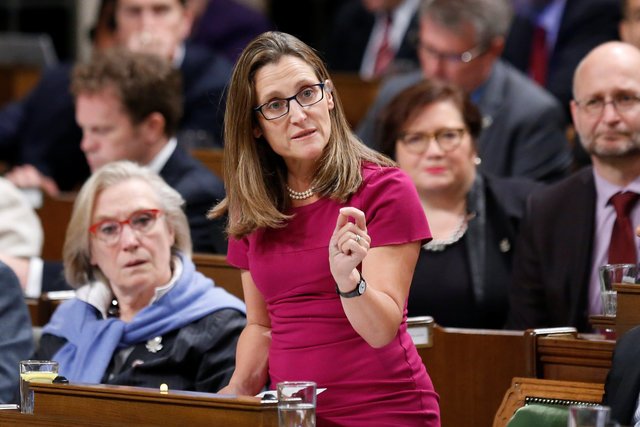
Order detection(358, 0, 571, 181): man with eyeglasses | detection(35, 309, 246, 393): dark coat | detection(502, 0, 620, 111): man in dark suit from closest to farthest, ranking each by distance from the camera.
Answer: detection(35, 309, 246, 393): dark coat, detection(358, 0, 571, 181): man with eyeglasses, detection(502, 0, 620, 111): man in dark suit

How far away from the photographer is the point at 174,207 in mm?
3629

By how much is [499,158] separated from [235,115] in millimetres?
2144

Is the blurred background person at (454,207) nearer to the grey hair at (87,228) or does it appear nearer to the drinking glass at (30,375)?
the grey hair at (87,228)

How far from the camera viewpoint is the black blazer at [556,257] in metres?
3.70

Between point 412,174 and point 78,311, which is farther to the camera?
point 412,174

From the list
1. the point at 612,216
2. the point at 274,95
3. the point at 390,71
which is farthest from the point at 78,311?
the point at 390,71

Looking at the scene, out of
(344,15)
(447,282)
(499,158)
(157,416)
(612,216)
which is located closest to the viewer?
(157,416)

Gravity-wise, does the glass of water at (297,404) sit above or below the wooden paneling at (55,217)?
below

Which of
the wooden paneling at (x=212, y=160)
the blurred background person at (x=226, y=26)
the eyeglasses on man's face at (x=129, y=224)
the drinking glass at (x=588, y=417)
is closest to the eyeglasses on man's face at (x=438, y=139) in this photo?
the eyeglasses on man's face at (x=129, y=224)

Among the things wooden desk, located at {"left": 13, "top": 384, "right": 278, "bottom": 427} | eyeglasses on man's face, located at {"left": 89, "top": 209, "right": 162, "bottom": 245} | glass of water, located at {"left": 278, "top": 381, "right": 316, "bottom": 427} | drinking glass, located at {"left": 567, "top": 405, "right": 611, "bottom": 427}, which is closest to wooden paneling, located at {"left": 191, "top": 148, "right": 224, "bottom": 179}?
eyeglasses on man's face, located at {"left": 89, "top": 209, "right": 162, "bottom": 245}

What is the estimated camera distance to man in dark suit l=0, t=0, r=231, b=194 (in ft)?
18.5

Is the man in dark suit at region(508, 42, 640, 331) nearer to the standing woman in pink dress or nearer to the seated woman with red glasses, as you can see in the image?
the seated woman with red glasses

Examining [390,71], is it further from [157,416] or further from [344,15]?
[157,416]

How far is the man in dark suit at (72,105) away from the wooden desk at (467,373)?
2.28 meters
